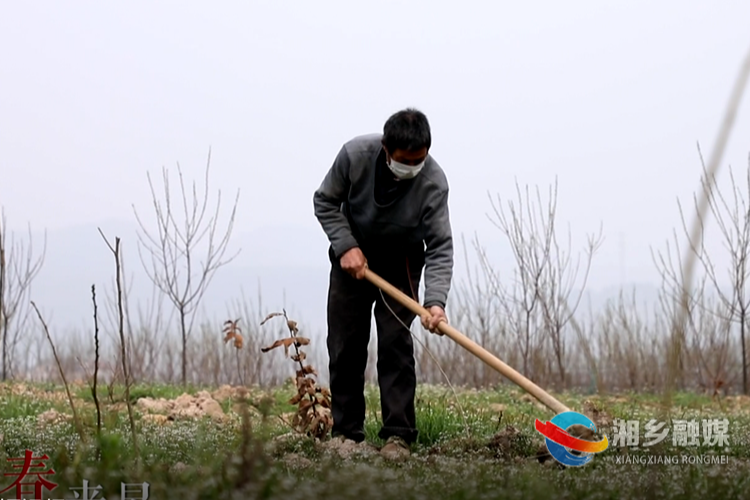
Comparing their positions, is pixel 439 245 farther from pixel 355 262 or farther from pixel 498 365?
pixel 498 365

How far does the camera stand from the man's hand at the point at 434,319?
4168 millimetres

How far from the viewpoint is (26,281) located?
11.2m

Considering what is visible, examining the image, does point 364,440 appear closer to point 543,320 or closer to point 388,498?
point 388,498

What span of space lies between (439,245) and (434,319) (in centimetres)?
53

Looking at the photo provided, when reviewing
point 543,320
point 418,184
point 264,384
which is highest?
point 418,184

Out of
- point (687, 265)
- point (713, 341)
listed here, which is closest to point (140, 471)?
point (687, 265)

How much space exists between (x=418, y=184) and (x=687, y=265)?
105 inches

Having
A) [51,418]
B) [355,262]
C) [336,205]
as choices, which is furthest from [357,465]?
[51,418]

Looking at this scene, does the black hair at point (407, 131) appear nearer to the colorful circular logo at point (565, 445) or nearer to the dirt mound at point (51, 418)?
the colorful circular logo at point (565, 445)

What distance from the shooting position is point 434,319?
4176 millimetres

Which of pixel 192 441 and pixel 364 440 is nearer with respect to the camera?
pixel 192 441

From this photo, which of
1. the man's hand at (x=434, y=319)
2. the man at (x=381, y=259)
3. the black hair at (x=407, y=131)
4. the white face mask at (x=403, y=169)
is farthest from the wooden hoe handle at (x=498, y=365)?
the black hair at (x=407, y=131)

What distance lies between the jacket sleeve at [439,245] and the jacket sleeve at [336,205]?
38 cm

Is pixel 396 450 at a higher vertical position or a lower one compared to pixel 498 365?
lower
